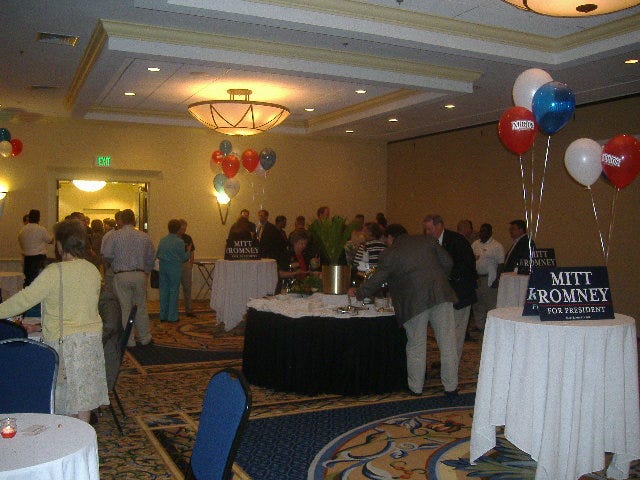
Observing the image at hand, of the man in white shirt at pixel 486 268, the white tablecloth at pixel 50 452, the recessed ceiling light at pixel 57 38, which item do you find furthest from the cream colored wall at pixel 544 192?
the white tablecloth at pixel 50 452

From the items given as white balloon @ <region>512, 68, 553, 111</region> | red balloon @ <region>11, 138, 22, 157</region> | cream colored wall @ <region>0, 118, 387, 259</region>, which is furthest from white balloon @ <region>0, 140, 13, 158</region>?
white balloon @ <region>512, 68, 553, 111</region>

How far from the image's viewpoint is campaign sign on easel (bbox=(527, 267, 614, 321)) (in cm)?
405

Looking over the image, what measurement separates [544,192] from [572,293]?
22.0ft

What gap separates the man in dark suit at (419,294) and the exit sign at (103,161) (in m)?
7.53

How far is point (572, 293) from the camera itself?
412cm

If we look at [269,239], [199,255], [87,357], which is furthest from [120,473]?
[199,255]

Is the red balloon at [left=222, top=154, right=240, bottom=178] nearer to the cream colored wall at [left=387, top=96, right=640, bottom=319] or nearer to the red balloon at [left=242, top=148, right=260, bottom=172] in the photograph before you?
the red balloon at [left=242, top=148, right=260, bottom=172]

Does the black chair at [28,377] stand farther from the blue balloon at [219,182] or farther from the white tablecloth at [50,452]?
the blue balloon at [219,182]

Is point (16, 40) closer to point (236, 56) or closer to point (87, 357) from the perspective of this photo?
point (236, 56)

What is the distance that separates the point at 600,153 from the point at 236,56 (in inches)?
145

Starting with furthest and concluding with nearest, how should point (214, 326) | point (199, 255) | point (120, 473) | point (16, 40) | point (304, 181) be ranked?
1. point (304, 181)
2. point (199, 255)
3. point (214, 326)
4. point (16, 40)
5. point (120, 473)

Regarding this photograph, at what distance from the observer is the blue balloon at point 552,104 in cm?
470

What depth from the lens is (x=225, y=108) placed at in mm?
8641

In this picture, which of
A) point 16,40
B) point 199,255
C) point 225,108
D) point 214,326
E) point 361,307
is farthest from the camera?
point 199,255
